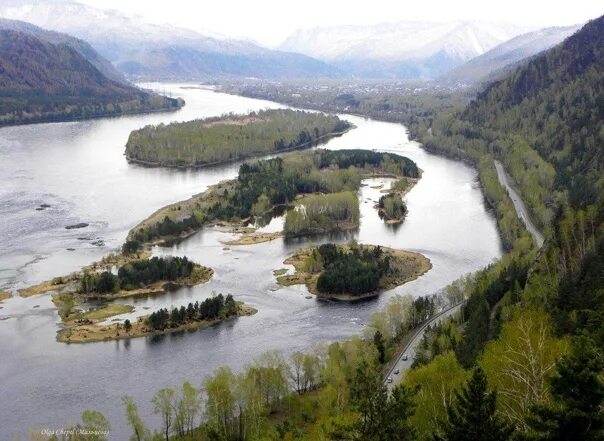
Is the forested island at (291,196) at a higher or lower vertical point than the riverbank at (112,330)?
higher

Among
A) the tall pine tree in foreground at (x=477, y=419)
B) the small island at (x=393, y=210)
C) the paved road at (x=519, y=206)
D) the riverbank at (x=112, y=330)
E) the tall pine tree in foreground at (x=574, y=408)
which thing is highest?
the tall pine tree in foreground at (x=574, y=408)

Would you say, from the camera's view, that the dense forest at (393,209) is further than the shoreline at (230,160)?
No

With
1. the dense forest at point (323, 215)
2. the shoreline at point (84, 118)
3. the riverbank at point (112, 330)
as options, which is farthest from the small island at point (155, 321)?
the shoreline at point (84, 118)

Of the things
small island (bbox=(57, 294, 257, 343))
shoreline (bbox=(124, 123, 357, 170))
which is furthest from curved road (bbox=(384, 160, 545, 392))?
shoreline (bbox=(124, 123, 357, 170))

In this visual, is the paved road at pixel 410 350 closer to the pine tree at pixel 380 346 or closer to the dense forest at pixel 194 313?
the pine tree at pixel 380 346

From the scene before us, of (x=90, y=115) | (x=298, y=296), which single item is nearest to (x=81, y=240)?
(x=298, y=296)

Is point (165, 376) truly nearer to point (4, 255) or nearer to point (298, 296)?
point (298, 296)

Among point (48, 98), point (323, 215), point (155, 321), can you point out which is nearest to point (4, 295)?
point (155, 321)

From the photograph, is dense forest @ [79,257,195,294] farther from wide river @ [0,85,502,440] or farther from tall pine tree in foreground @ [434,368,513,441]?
tall pine tree in foreground @ [434,368,513,441]
